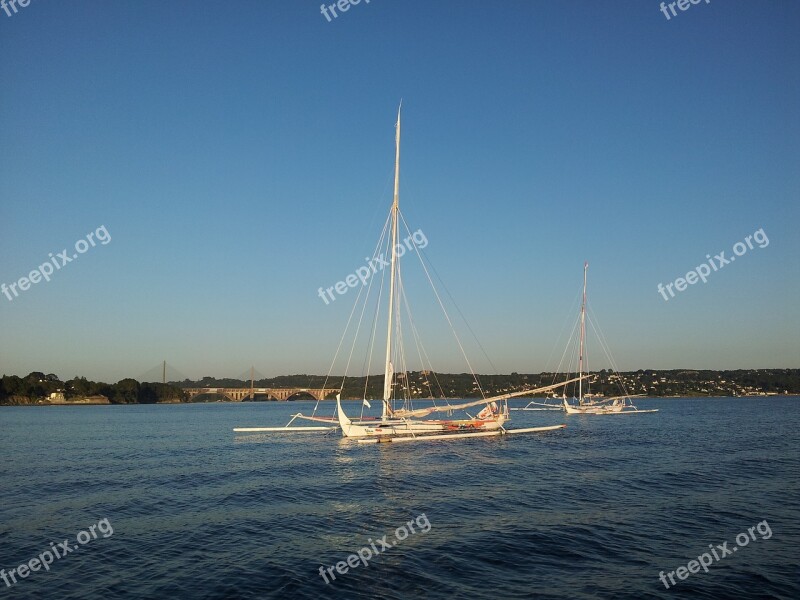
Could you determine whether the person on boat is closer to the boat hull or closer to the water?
the boat hull

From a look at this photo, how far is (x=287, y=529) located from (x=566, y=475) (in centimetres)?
2032

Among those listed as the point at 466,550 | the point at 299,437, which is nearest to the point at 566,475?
the point at 466,550

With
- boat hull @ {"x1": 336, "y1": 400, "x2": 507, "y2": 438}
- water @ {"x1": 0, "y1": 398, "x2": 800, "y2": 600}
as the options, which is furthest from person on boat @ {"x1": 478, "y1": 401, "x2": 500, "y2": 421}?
water @ {"x1": 0, "y1": 398, "x2": 800, "y2": 600}

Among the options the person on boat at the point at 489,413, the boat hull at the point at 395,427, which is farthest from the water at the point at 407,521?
the person on boat at the point at 489,413

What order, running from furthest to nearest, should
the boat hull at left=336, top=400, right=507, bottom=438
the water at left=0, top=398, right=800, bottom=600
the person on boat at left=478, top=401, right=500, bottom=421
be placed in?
the person on boat at left=478, top=401, right=500, bottom=421 → the boat hull at left=336, top=400, right=507, bottom=438 → the water at left=0, top=398, right=800, bottom=600

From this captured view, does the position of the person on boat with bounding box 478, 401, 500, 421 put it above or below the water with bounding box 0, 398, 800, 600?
above

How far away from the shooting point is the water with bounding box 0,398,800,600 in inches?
673

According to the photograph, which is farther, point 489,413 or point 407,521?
point 489,413

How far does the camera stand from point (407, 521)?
24.3m

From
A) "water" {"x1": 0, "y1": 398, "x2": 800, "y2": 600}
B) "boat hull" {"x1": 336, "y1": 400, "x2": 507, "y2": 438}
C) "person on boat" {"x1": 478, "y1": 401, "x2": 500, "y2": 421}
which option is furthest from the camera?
"person on boat" {"x1": 478, "y1": 401, "x2": 500, "y2": 421}

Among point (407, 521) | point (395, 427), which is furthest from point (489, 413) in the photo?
point (407, 521)

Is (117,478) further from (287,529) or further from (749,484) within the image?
(749,484)

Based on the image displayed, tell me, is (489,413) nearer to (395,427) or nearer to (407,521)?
(395,427)

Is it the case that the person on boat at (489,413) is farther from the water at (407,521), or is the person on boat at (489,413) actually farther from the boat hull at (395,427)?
the water at (407,521)
